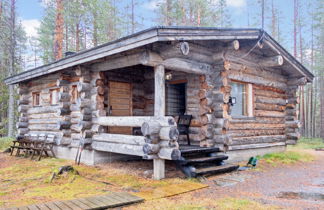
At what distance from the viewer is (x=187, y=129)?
7.78 meters

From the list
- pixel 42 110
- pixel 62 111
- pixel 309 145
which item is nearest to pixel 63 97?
pixel 62 111

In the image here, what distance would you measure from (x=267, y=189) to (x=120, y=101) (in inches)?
212

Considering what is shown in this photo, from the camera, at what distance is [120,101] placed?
29.3ft

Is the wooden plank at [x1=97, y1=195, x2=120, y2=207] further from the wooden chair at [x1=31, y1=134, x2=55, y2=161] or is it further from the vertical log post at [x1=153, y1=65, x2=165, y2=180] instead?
the wooden chair at [x1=31, y1=134, x2=55, y2=161]

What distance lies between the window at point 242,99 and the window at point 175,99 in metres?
1.76

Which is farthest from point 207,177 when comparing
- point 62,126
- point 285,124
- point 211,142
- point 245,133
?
point 285,124

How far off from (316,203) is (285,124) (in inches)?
260

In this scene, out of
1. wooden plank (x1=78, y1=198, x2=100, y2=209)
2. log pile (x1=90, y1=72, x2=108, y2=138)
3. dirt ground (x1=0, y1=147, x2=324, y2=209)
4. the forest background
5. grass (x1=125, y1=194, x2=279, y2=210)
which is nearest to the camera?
wooden plank (x1=78, y1=198, x2=100, y2=209)

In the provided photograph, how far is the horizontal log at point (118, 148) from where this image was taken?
20.6 feet

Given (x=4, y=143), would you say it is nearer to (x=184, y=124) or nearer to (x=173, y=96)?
(x=173, y=96)

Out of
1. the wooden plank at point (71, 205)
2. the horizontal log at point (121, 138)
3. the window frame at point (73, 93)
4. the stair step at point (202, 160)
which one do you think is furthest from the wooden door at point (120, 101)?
the wooden plank at point (71, 205)

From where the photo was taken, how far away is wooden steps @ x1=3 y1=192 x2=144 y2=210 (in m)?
3.90

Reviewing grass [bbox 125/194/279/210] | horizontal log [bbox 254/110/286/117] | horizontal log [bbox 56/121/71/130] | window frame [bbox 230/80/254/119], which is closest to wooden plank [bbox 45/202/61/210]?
grass [bbox 125/194/279/210]

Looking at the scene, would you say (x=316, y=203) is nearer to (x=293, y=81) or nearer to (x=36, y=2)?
(x=293, y=81)
